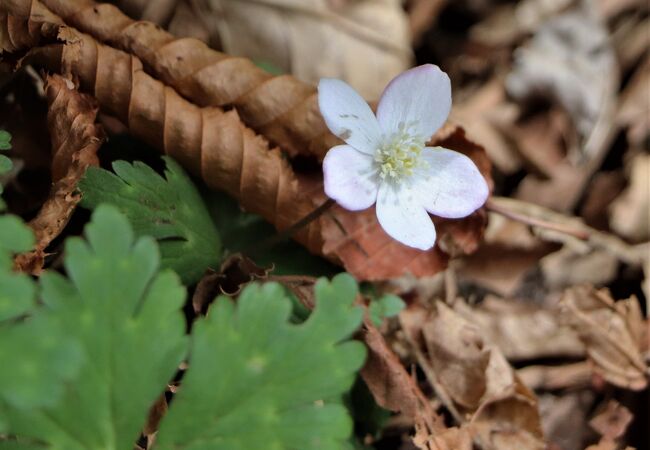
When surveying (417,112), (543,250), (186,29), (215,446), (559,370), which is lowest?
(559,370)

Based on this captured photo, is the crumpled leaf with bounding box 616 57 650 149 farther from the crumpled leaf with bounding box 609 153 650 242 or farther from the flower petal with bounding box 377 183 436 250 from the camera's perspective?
the flower petal with bounding box 377 183 436 250

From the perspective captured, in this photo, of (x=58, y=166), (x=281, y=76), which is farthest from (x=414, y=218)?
(x=58, y=166)

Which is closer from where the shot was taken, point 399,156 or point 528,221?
point 399,156

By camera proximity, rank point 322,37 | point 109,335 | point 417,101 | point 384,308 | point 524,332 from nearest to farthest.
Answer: point 109,335, point 417,101, point 384,308, point 524,332, point 322,37

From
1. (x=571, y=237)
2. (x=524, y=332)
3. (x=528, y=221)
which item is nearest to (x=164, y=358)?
(x=528, y=221)

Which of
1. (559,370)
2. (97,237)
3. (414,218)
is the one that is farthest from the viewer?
(559,370)

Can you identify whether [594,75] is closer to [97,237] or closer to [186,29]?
[186,29]

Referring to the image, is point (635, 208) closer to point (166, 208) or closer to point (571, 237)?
point (571, 237)

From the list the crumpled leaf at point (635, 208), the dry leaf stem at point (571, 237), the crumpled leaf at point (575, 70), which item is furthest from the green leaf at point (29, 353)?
the crumpled leaf at point (575, 70)

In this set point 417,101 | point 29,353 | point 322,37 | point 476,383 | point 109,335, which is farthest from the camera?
point 322,37
